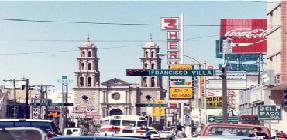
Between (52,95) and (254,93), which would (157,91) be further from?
(254,93)

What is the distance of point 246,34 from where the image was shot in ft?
331

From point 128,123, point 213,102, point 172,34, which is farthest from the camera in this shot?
point 172,34

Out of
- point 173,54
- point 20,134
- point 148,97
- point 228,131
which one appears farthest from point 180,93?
point 148,97

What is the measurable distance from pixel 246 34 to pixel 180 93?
21.0 metres

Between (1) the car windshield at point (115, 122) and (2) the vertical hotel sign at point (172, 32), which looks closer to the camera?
(1) the car windshield at point (115, 122)

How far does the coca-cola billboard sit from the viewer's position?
326ft

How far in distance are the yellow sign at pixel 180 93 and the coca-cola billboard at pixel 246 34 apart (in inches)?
609

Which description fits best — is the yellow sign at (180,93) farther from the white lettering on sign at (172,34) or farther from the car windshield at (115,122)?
the car windshield at (115,122)

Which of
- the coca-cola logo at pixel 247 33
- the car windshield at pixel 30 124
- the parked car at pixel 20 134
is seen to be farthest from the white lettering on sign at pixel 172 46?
the parked car at pixel 20 134

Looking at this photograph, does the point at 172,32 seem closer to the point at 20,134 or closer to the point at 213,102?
the point at 213,102

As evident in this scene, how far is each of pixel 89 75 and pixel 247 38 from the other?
96.5 m

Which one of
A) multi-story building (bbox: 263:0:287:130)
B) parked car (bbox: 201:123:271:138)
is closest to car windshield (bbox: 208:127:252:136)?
parked car (bbox: 201:123:271:138)

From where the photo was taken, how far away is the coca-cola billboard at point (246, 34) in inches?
3910

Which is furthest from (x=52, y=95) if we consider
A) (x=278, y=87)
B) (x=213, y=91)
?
(x=278, y=87)
